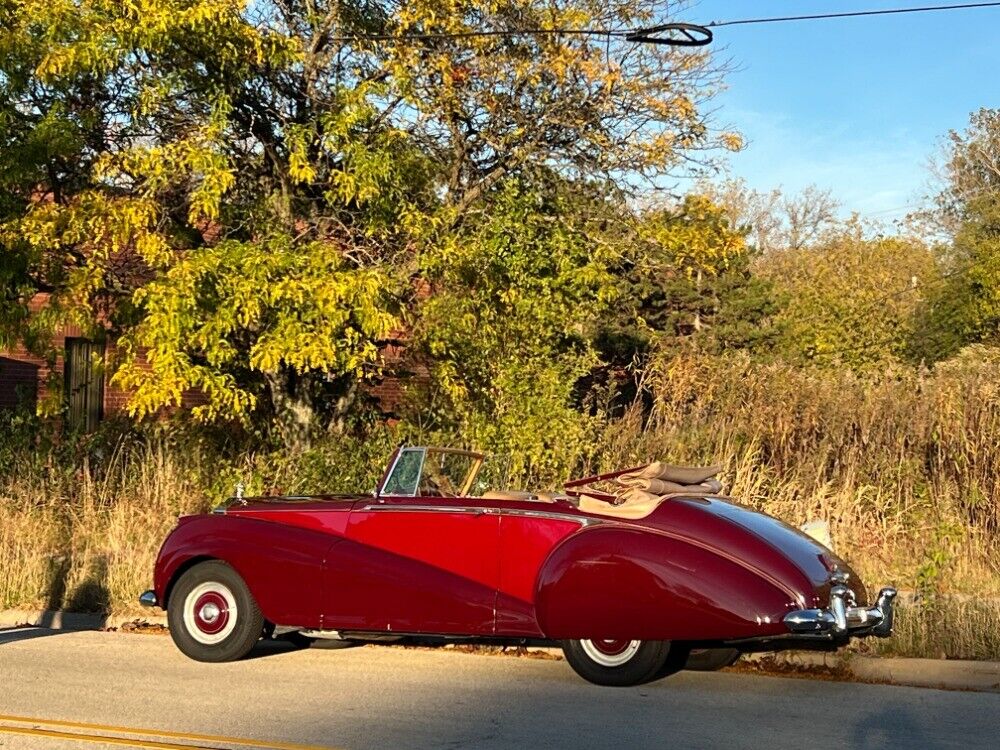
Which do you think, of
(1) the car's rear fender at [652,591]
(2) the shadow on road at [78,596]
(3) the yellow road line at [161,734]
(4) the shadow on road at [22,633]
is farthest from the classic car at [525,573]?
(2) the shadow on road at [78,596]

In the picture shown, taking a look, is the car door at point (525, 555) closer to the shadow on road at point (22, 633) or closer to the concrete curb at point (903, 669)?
the concrete curb at point (903, 669)

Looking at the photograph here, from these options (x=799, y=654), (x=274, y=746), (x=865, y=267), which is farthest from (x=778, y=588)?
(x=865, y=267)

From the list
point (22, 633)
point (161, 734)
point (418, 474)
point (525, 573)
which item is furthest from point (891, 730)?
point (22, 633)

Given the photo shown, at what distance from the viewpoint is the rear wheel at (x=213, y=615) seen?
9.23 meters

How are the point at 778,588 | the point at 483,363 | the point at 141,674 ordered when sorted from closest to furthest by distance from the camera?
the point at 778,588, the point at 141,674, the point at 483,363

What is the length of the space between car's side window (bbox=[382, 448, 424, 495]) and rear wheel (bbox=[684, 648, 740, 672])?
2.27 meters

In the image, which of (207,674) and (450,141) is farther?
(450,141)

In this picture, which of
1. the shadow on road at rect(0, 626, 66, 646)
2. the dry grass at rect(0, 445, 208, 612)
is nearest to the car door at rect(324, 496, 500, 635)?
the shadow on road at rect(0, 626, 66, 646)

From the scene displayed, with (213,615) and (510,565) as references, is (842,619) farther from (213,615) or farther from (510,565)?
(213,615)

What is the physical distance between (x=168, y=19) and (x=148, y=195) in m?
1.87

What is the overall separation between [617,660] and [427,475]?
1857mm

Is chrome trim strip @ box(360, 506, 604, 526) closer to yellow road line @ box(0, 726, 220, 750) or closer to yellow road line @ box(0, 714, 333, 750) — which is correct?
yellow road line @ box(0, 714, 333, 750)

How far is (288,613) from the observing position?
906 centimetres

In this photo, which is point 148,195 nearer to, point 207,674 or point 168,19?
point 168,19
